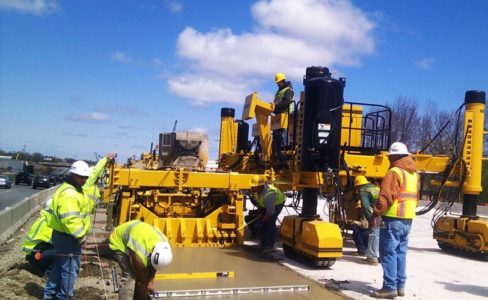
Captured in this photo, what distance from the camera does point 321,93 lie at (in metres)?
8.89

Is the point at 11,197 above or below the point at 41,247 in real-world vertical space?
below

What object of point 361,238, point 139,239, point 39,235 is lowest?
point 361,238

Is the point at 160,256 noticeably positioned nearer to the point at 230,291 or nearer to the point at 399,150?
the point at 230,291

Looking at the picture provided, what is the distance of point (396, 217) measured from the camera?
23.5ft

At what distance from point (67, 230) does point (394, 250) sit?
445cm


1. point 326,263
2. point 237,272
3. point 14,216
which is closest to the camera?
point 237,272

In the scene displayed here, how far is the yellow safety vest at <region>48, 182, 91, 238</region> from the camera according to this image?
5.38m

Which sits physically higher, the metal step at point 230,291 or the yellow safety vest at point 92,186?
the yellow safety vest at point 92,186

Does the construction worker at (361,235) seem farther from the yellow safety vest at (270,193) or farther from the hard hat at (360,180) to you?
the yellow safety vest at (270,193)

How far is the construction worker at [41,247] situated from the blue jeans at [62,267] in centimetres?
24

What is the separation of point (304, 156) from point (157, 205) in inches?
131

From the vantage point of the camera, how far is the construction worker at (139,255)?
15.4 feet

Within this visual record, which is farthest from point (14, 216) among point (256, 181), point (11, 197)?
point (11, 197)

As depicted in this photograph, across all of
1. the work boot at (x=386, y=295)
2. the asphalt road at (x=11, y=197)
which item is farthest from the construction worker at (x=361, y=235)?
the asphalt road at (x=11, y=197)
